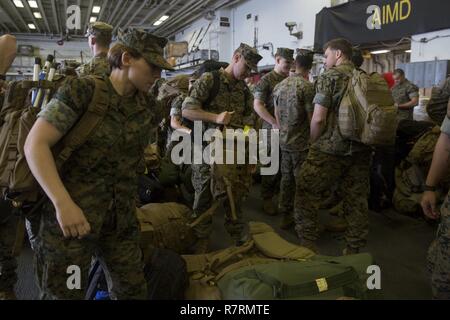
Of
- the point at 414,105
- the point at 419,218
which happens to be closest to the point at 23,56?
the point at 414,105

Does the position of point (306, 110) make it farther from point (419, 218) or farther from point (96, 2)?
point (96, 2)

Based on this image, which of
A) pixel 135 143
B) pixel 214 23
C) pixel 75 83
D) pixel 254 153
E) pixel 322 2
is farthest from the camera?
pixel 214 23

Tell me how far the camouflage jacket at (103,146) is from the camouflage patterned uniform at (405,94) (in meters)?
5.18

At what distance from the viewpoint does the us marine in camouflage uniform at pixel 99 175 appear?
1.31 metres

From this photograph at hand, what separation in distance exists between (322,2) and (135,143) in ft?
23.6

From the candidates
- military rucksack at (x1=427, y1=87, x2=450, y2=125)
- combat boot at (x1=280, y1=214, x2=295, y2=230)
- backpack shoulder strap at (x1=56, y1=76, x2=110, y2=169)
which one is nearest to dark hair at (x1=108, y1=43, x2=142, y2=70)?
backpack shoulder strap at (x1=56, y1=76, x2=110, y2=169)

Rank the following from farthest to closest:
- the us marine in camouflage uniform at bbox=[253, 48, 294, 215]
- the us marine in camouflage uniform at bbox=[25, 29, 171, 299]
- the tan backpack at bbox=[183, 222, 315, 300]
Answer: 1. the us marine in camouflage uniform at bbox=[253, 48, 294, 215]
2. the tan backpack at bbox=[183, 222, 315, 300]
3. the us marine in camouflage uniform at bbox=[25, 29, 171, 299]

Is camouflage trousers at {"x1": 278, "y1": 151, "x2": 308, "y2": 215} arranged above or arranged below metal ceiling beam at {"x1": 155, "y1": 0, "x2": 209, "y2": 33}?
below

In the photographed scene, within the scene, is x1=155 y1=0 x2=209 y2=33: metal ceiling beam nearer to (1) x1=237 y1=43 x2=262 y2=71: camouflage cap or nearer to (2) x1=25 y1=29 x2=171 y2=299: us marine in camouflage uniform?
(1) x1=237 y1=43 x2=262 y2=71: camouflage cap

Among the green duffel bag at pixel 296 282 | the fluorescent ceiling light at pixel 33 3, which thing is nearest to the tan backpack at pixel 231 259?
the green duffel bag at pixel 296 282

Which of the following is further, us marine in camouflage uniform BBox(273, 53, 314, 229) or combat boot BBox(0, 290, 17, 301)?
us marine in camouflage uniform BBox(273, 53, 314, 229)

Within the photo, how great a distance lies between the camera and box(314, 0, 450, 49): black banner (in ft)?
17.4

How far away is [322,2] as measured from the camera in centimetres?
768

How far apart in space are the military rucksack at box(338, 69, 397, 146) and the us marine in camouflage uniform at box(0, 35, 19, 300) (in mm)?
2058
